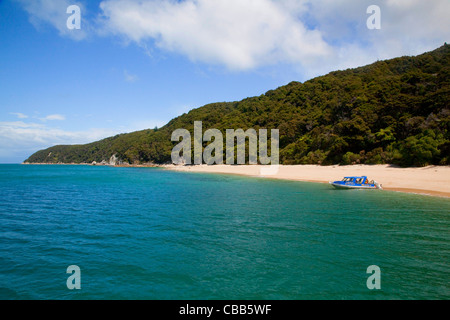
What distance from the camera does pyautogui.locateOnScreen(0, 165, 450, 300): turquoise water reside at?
23.0 feet

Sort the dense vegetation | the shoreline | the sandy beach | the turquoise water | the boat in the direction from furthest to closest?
the dense vegetation
the boat
the sandy beach
the shoreline
the turquoise water

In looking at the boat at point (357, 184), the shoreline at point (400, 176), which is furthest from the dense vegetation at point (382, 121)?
the boat at point (357, 184)

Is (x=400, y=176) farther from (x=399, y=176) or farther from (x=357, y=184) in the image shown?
(x=357, y=184)

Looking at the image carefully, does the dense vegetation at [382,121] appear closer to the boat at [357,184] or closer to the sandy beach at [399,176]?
the sandy beach at [399,176]

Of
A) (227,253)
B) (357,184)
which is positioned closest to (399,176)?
(357,184)

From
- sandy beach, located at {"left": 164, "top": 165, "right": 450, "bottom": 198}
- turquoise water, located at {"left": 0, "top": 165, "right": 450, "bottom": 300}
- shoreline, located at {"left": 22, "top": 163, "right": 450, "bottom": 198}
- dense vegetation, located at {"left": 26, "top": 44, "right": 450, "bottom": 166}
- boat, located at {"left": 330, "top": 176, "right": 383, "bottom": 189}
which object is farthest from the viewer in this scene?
dense vegetation, located at {"left": 26, "top": 44, "right": 450, "bottom": 166}

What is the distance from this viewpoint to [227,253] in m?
9.62

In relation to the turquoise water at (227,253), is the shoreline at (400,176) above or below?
above

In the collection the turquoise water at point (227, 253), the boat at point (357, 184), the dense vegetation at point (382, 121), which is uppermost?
the dense vegetation at point (382, 121)

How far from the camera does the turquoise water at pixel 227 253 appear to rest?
7.00m

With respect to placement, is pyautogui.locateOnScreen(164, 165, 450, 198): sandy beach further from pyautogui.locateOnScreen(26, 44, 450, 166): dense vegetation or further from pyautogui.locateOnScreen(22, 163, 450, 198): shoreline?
pyautogui.locateOnScreen(26, 44, 450, 166): dense vegetation

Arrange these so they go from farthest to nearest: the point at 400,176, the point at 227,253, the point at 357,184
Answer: the point at 400,176 → the point at 357,184 → the point at 227,253

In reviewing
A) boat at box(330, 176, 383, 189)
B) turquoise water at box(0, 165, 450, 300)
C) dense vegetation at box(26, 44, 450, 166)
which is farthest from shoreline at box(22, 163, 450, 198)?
turquoise water at box(0, 165, 450, 300)
